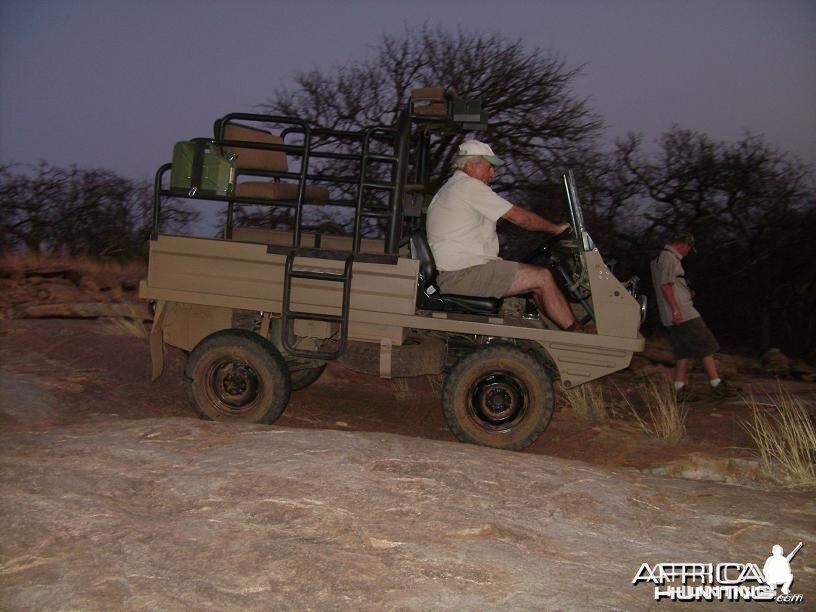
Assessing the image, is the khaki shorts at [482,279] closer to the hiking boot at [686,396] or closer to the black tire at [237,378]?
the black tire at [237,378]

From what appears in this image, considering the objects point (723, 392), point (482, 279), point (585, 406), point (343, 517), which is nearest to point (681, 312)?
point (723, 392)

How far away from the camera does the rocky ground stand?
10.8ft

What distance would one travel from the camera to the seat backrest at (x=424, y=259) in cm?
605

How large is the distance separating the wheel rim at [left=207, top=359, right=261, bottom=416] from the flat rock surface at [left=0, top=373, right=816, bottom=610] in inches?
23.3

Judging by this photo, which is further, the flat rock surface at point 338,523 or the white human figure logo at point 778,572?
the white human figure logo at point 778,572

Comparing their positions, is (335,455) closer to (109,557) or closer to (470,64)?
(109,557)

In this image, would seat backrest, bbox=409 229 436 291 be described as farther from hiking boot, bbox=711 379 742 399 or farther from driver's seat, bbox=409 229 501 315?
hiking boot, bbox=711 379 742 399

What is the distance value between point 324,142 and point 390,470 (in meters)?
7.44

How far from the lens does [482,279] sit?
19.6 ft

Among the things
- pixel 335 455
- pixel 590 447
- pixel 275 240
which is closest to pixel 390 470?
pixel 335 455

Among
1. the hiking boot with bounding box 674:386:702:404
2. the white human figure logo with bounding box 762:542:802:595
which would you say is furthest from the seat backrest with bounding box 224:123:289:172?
the hiking boot with bounding box 674:386:702:404

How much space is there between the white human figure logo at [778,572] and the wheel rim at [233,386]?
3.49 metres

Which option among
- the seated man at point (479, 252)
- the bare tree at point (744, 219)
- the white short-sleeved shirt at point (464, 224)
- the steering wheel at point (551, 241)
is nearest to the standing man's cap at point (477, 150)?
the seated man at point (479, 252)

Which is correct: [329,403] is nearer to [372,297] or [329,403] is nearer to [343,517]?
[372,297]
